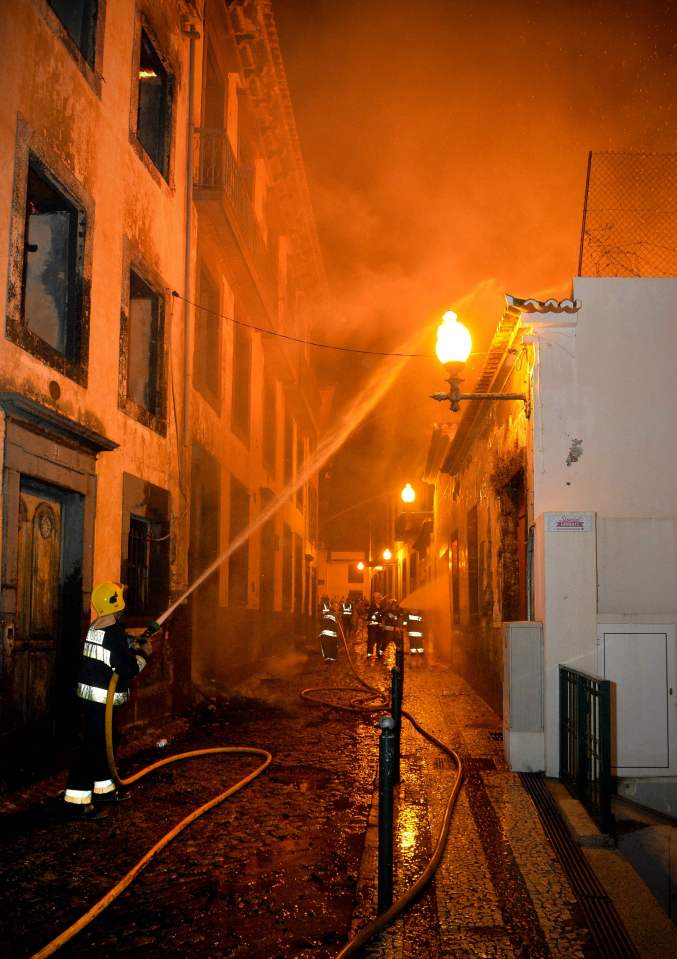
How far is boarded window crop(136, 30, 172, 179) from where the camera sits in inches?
446

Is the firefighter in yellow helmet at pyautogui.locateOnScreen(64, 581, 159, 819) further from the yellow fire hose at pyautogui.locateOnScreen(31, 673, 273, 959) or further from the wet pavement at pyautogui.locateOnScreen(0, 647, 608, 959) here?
the wet pavement at pyautogui.locateOnScreen(0, 647, 608, 959)

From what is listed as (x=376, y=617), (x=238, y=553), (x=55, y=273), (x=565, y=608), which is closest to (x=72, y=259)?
(x=55, y=273)

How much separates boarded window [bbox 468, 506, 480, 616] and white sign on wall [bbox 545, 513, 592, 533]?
24.0ft

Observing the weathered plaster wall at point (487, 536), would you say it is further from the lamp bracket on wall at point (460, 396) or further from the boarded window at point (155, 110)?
the boarded window at point (155, 110)

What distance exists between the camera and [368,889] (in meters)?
4.73

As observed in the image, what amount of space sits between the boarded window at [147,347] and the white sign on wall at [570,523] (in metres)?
5.62

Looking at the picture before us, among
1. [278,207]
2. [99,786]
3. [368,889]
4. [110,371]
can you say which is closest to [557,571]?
[368,889]

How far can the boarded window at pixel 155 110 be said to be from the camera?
11320 mm

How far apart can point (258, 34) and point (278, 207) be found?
20.0 ft

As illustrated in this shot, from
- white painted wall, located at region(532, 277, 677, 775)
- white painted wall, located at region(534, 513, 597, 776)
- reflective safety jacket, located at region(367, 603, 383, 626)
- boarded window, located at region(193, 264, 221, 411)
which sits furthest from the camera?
reflective safety jacket, located at region(367, 603, 383, 626)

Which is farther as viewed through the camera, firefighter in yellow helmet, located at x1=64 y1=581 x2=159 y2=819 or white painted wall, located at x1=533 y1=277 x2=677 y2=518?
white painted wall, located at x1=533 y1=277 x2=677 y2=518

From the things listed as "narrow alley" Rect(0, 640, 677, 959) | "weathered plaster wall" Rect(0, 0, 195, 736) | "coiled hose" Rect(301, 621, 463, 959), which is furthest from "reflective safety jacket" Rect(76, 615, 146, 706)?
"coiled hose" Rect(301, 621, 463, 959)

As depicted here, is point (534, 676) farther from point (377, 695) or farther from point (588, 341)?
point (377, 695)

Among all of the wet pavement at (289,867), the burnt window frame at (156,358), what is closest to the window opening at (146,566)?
the burnt window frame at (156,358)
